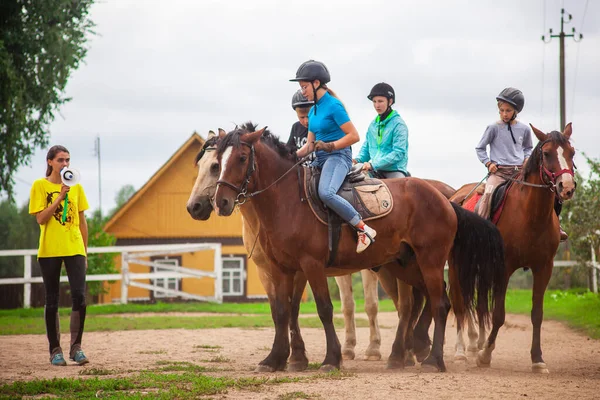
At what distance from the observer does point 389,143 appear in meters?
10.6

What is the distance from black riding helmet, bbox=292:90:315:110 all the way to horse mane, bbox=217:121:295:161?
4.17 feet

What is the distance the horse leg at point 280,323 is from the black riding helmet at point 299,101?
241cm

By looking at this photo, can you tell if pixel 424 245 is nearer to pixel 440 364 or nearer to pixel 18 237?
pixel 440 364

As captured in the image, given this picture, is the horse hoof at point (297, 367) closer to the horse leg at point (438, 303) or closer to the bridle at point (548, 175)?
the horse leg at point (438, 303)

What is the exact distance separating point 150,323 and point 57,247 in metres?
7.60

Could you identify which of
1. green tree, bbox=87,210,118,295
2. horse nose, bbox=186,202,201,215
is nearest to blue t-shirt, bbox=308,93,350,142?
horse nose, bbox=186,202,201,215

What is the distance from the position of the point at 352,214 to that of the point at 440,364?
188 cm

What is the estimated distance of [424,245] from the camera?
29.6 feet

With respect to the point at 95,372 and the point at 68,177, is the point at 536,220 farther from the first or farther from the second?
the point at 68,177

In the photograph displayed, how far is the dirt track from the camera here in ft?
23.0

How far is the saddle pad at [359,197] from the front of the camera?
344 inches

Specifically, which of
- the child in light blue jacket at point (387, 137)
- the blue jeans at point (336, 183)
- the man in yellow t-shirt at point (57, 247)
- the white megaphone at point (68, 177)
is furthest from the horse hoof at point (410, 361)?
the white megaphone at point (68, 177)

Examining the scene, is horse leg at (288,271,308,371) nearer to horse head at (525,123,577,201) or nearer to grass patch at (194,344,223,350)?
grass patch at (194,344,223,350)

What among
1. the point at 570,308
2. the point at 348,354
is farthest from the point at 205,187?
the point at 570,308
